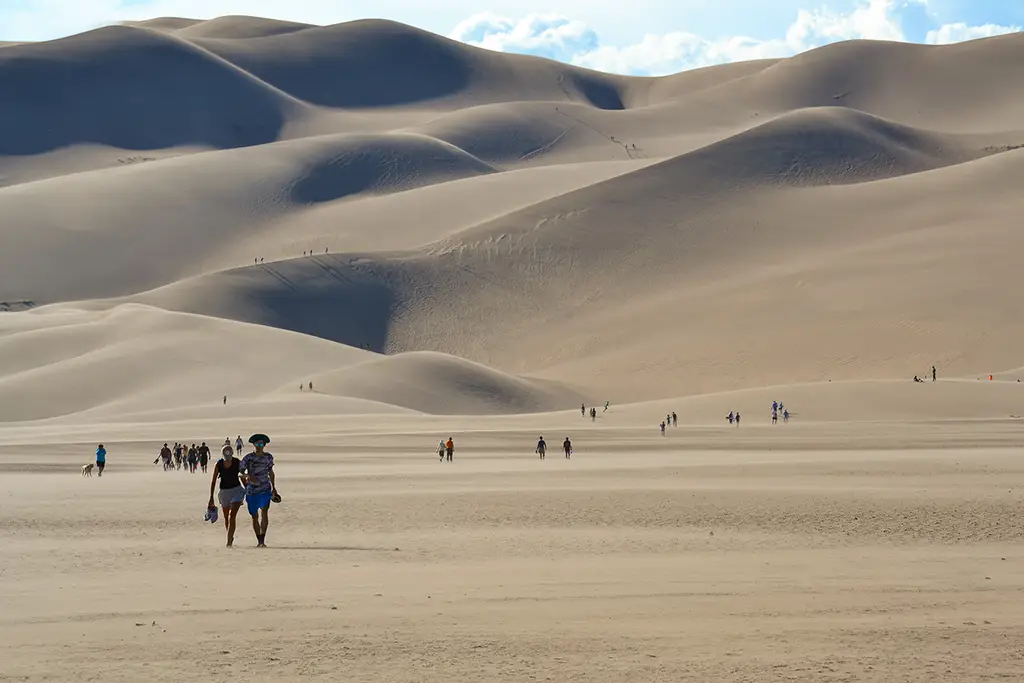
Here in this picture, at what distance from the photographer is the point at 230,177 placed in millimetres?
153375

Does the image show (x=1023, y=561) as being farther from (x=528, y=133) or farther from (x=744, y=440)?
(x=528, y=133)

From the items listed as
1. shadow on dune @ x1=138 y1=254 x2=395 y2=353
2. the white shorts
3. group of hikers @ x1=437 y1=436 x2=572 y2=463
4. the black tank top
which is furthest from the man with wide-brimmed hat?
shadow on dune @ x1=138 y1=254 x2=395 y2=353

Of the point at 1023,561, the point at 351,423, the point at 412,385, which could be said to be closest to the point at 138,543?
the point at 1023,561

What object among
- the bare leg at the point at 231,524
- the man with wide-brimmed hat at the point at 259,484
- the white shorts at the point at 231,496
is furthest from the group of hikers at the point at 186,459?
the bare leg at the point at 231,524

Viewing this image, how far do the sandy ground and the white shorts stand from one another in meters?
0.50

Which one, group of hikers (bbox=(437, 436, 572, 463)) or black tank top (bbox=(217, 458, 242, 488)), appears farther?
group of hikers (bbox=(437, 436, 572, 463))

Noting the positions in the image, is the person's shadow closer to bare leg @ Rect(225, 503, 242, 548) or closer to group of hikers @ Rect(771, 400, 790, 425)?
bare leg @ Rect(225, 503, 242, 548)

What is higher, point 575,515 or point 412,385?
point 412,385

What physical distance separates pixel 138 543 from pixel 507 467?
14.5m

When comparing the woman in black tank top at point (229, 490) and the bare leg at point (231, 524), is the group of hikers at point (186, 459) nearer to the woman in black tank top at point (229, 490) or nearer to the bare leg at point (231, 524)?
the woman in black tank top at point (229, 490)

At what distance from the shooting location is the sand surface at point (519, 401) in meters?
11.0

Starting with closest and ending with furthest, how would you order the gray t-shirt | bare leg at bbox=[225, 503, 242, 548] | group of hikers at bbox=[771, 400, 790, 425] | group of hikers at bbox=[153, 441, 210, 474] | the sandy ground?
1. the sandy ground
2. bare leg at bbox=[225, 503, 242, 548]
3. the gray t-shirt
4. group of hikers at bbox=[153, 441, 210, 474]
5. group of hikers at bbox=[771, 400, 790, 425]

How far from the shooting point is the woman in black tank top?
1577 centimetres

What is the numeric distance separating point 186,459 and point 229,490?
1683cm
